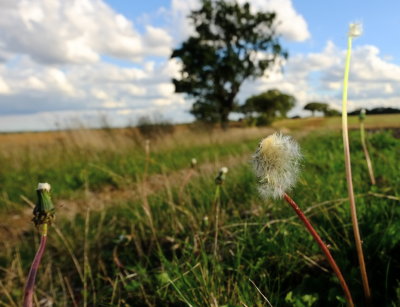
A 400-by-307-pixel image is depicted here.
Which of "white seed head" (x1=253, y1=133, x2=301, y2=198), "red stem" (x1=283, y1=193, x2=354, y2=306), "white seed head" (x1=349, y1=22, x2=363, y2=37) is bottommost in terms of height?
"red stem" (x1=283, y1=193, x2=354, y2=306)

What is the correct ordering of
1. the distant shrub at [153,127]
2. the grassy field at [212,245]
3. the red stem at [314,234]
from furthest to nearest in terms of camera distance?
the distant shrub at [153,127], the grassy field at [212,245], the red stem at [314,234]

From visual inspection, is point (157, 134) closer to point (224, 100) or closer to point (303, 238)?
point (303, 238)

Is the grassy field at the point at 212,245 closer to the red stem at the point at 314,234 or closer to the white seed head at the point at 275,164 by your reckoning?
the white seed head at the point at 275,164

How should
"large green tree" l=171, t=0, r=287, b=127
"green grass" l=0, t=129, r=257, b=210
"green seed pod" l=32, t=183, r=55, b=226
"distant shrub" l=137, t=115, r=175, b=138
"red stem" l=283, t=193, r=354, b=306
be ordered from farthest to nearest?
"large green tree" l=171, t=0, r=287, b=127 < "distant shrub" l=137, t=115, r=175, b=138 < "green grass" l=0, t=129, r=257, b=210 < "green seed pod" l=32, t=183, r=55, b=226 < "red stem" l=283, t=193, r=354, b=306

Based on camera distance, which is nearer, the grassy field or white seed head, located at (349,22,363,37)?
white seed head, located at (349,22,363,37)

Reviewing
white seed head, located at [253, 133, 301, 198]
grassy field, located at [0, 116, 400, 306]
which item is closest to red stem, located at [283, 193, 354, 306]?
white seed head, located at [253, 133, 301, 198]

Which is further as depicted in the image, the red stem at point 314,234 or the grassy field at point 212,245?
the grassy field at point 212,245

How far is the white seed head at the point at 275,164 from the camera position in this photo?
1.02 m

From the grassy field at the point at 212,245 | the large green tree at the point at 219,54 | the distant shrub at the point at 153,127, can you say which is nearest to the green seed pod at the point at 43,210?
the grassy field at the point at 212,245

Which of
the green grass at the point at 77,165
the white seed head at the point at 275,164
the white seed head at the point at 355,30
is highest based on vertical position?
the white seed head at the point at 355,30

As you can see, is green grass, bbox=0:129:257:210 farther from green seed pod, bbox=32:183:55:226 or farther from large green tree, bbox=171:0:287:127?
large green tree, bbox=171:0:287:127

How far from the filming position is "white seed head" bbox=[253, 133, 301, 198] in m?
1.02

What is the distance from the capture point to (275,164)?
104 centimetres

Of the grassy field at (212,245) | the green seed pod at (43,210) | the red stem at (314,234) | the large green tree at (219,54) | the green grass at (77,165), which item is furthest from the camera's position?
the large green tree at (219,54)
